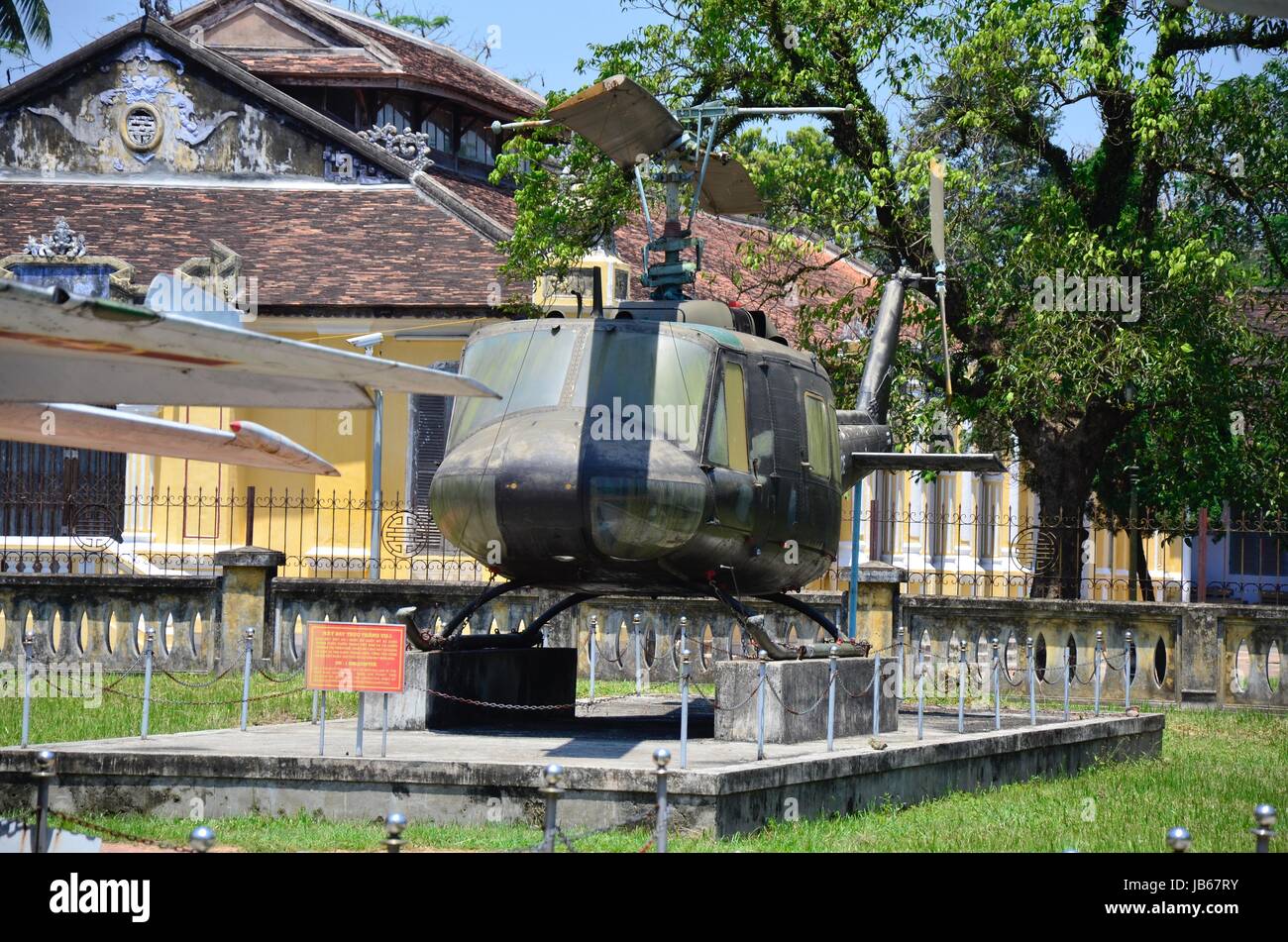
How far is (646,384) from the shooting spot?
1485 cm

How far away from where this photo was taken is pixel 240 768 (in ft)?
43.1

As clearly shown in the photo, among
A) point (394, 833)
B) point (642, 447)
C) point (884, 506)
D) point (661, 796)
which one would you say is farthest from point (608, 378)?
point (884, 506)

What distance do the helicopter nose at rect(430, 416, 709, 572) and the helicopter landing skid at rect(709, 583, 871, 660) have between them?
3.29 feet

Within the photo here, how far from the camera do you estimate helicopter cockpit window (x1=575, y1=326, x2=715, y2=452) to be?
48.3 feet

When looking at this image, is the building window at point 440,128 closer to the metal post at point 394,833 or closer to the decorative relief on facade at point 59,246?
the decorative relief on facade at point 59,246

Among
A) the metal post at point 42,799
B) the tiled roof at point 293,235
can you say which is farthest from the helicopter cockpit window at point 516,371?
the tiled roof at point 293,235

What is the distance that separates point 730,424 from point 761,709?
257 cm

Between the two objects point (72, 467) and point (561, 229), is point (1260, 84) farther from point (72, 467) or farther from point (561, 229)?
point (72, 467)

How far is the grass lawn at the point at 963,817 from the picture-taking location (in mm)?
12141

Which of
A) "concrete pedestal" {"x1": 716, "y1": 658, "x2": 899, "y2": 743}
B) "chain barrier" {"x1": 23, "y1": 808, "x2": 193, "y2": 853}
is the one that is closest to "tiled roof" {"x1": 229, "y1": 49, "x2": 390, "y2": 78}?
"concrete pedestal" {"x1": 716, "y1": 658, "x2": 899, "y2": 743}

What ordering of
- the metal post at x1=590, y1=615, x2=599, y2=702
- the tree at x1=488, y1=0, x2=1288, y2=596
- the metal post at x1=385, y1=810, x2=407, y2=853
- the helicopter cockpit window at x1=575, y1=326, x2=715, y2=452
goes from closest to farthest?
1. the metal post at x1=385, y1=810, x2=407, y2=853
2. the helicopter cockpit window at x1=575, y1=326, x2=715, y2=452
3. the metal post at x1=590, y1=615, x2=599, y2=702
4. the tree at x1=488, y1=0, x2=1288, y2=596

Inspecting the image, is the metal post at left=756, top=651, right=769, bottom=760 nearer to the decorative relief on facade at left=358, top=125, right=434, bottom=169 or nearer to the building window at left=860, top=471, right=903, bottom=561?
the decorative relief on facade at left=358, top=125, right=434, bottom=169

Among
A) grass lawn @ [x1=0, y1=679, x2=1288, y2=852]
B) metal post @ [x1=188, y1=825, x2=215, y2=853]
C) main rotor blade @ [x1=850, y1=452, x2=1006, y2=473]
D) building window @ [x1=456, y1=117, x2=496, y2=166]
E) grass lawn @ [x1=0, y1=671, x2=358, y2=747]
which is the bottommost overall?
grass lawn @ [x1=0, y1=679, x2=1288, y2=852]
